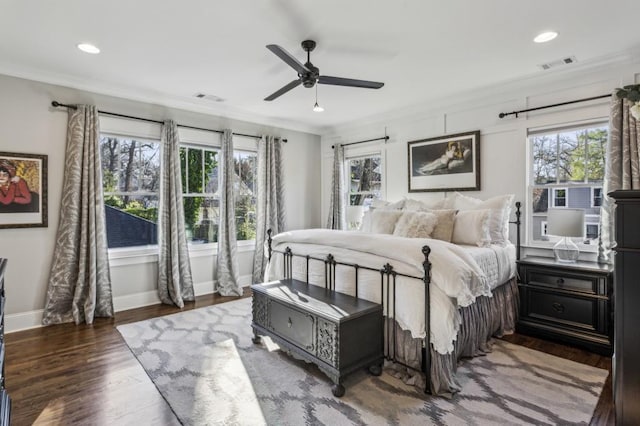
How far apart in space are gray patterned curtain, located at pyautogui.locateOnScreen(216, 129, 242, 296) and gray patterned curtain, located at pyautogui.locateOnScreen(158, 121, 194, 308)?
1.90 feet

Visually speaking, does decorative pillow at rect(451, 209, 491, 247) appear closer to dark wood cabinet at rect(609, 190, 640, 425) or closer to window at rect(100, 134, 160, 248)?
dark wood cabinet at rect(609, 190, 640, 425)

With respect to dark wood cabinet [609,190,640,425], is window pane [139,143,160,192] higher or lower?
higher

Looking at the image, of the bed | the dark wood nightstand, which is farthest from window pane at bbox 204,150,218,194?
the dark wood nightstand

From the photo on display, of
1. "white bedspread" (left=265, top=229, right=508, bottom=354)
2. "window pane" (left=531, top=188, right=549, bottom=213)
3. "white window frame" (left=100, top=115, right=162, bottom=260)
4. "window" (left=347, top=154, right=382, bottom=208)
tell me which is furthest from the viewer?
"window" (left=347, top=154, right=382, bottom=208)

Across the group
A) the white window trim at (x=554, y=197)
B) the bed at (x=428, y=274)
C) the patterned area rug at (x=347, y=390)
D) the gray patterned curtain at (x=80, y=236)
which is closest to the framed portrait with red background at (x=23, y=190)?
the gray patterned curtain at (x=80, y=236)

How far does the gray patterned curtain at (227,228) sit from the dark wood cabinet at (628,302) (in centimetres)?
425

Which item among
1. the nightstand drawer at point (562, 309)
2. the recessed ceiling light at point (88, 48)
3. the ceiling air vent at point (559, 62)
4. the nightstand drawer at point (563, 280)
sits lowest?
the nightstand drawer at point (562, 309)

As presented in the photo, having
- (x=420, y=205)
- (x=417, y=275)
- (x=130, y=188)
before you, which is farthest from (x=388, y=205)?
(x=130, y=188)

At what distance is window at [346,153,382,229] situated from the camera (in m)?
5.38

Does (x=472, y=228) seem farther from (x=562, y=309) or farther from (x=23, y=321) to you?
(x=23, y=321)

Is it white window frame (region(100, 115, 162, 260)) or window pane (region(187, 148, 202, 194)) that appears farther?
window pane (region(187, 148, 202, 194))

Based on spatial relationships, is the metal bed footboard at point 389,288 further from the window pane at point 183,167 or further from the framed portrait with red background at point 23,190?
the framed portrait with red background at point 23,190

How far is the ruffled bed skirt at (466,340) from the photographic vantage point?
2.30 metres

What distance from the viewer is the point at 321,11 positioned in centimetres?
244
